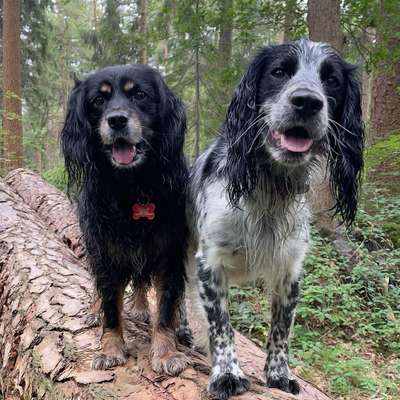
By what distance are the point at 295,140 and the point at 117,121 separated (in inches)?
45.6


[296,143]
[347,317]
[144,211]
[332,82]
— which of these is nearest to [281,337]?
[144,211]

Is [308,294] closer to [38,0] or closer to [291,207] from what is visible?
[291,207]

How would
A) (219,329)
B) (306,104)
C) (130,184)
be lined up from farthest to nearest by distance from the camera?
1. (130,184)
2. (219,329)
3. (306,104)

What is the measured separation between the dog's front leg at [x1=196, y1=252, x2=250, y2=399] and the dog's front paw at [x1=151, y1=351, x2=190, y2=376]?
197mm

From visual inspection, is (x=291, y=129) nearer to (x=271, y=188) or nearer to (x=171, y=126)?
(x=271, y=188)

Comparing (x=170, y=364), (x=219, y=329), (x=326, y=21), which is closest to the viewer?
(x=170, y=364)

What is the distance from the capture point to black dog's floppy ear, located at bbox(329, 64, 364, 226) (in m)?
3.29

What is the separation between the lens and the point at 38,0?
1742 centimetres

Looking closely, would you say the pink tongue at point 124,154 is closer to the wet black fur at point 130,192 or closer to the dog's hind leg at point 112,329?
the wet black fur at point 130,192

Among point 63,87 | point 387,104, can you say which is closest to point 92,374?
point 387,104

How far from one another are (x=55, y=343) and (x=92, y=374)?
50 cm

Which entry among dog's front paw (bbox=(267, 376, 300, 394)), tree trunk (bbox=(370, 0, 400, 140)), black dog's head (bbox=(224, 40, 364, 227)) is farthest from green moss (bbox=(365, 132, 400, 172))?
dog's front paw (bbox=(267, 376, 300, 394))

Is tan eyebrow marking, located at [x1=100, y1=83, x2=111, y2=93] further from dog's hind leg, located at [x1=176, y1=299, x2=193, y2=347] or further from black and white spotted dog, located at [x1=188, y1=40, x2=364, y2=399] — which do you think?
dog's hind leg, located at [x1=176, y1=299, x2=193, y2=347]

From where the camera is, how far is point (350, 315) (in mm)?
5801
